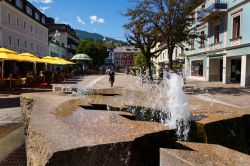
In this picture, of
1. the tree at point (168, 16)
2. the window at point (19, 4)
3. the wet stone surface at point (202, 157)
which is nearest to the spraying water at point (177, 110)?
the wet stone surface at point (202, 157)

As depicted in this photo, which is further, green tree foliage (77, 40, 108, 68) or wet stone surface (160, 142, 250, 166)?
green tree foliage (77, 40, 108, 68)

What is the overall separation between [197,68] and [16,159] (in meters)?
32.4

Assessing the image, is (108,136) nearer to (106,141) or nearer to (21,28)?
(106,141)

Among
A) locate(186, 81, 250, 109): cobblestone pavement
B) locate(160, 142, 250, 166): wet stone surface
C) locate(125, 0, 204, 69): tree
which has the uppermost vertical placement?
locate(125, 0, 204, 69): tree

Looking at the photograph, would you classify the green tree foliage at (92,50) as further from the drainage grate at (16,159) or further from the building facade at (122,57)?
the drainage grate at (16,159)

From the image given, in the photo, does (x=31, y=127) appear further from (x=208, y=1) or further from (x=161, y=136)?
(x=208, y=1)

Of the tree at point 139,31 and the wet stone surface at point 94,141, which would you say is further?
the tree at point 139,31

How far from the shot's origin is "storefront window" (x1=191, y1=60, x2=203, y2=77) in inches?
1338

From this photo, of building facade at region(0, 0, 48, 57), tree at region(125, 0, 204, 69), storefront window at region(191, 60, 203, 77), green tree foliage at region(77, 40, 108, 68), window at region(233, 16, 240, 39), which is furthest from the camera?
green tree foliage at region(77, 40, 108, 68)

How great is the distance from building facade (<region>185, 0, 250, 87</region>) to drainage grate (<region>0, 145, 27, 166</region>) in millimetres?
18662

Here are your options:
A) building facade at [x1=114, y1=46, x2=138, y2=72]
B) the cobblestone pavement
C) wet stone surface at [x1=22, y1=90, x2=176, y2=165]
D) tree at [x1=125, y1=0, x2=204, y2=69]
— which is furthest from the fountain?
building facade at [x1=114, y1=46, x2=138, y2=72]

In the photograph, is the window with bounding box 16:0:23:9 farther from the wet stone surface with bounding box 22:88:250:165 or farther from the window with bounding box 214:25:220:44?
the wet stone surface with bounding box 22:88:250:165

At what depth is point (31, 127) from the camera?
3350 mm

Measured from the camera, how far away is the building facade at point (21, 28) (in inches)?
1243
